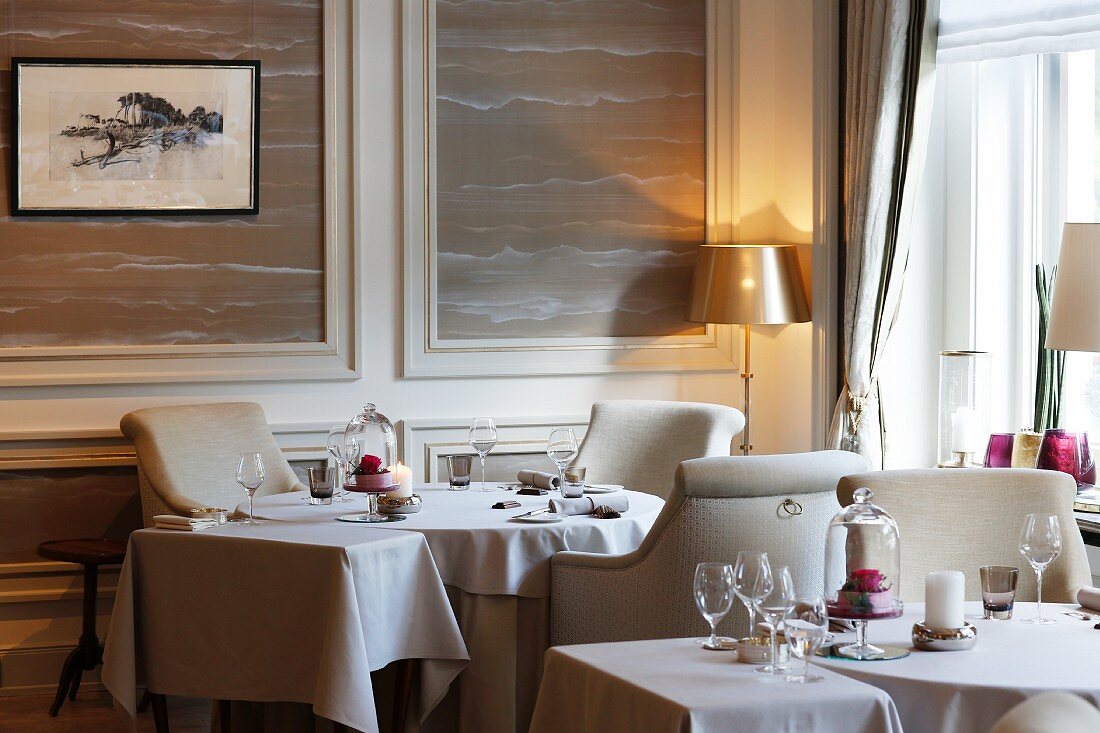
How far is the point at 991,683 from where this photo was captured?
81.4 inches

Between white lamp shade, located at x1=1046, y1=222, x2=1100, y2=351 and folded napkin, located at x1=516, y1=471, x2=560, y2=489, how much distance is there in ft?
5.18

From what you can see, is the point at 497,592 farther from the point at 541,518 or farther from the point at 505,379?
the point at 505,379

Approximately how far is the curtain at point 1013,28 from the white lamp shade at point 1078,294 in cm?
87

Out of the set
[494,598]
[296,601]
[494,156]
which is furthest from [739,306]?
[296,601]

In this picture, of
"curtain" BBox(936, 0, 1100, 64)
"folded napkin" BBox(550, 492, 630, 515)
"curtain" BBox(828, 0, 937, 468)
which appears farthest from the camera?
"curtain" BBox(828, 0, 937, 468)

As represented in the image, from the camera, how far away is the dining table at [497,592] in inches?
137

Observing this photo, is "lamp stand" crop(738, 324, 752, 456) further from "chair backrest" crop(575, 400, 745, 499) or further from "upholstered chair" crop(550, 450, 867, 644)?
"upholstered chair" crop(550, 450, 867, 644)

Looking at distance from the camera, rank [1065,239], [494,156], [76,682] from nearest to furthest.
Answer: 1. [1065,239]
2. [76,682]
3. [494,156]

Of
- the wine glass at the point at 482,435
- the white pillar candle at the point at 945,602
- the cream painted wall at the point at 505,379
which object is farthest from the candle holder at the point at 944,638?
the cream painted wall at the point at 505,379

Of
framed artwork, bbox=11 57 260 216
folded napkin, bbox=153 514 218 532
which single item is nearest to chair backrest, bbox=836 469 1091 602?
folded napkin, bbox=153 514 218 532

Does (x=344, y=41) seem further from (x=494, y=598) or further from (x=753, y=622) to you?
(x=753, y=622)

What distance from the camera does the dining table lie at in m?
3.49

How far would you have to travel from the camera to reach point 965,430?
4.32 m

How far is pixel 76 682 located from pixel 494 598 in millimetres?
1874
